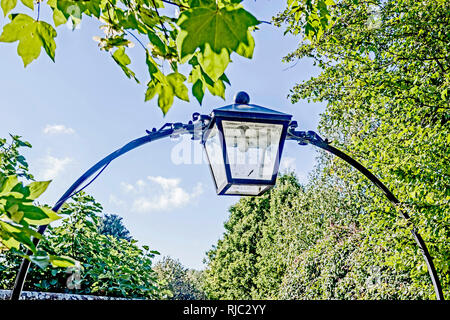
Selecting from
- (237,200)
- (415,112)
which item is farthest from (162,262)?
(415,112)

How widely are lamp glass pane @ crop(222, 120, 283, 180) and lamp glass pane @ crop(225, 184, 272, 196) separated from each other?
0.10 metres

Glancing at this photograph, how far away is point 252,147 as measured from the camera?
7.23 feet

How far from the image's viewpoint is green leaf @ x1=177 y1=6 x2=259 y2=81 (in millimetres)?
765

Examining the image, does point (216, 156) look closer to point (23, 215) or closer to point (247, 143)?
point (247, 143)

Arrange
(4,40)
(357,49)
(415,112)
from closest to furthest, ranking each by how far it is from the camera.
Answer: (4,40) → (415,112) → (357,49)

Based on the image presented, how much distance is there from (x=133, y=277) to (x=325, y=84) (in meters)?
4.49

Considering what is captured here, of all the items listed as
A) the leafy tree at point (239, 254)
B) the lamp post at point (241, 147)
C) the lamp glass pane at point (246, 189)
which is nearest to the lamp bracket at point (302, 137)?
the lamp post at point (241, 147)

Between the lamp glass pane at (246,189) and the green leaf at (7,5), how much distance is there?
4.69 feet

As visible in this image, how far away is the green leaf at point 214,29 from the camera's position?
30.1 inches

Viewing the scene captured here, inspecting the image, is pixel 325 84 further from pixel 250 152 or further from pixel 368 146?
pixel 250 152

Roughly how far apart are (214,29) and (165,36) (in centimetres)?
80
